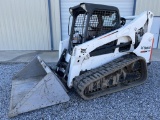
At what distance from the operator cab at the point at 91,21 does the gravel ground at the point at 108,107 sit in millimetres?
1298

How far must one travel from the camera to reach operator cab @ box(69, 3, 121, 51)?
3.28 metres

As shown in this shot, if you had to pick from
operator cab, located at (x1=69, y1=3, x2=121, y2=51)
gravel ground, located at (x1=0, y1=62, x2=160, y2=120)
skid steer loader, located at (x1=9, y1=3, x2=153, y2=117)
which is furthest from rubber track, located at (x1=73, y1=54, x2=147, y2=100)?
operator cab, located at (x1=69, y1=3, x2=121, y2=51)

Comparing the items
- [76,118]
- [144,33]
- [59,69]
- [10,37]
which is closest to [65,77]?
[59,69]

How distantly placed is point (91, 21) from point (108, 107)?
5.83 feet

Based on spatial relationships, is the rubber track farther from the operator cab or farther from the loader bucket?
the operator cab

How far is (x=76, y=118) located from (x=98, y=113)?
0.41 metres

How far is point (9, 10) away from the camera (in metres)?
7.28

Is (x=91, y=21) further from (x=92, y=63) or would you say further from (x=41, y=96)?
(x=41, y=96)

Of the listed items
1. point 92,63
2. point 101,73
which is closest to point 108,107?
point 101,73

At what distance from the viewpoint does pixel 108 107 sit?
302 cm

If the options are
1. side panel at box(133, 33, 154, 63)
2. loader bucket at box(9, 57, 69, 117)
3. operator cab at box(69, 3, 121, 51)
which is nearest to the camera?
loader bucket at box(9, 57, 69, 117)

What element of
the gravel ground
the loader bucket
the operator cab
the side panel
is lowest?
the gravel ground

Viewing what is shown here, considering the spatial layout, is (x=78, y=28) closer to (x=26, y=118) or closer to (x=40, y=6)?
(x=26, y=118)

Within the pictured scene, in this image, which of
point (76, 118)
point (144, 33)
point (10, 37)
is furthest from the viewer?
point (10, 37)
